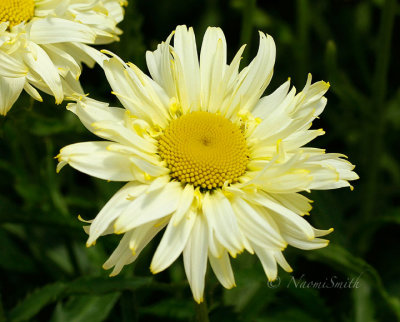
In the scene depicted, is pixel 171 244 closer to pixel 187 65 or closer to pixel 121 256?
pixel 121 256

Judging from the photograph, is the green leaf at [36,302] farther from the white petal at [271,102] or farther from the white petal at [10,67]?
the white petal at [271,102]

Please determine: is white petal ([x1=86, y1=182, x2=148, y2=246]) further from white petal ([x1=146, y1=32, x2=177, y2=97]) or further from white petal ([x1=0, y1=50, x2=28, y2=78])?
white petal ([x1=0, y1=50, x2=28, y2=78])

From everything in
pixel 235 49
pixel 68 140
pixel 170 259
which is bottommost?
pixel 68 140

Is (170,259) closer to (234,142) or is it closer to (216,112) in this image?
(234,142)

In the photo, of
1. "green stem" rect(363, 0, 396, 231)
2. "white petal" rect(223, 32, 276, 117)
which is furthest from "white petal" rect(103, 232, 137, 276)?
"green stem" rect(363, 0, 396, 231)

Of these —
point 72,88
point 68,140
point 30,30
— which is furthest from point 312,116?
point 68,140

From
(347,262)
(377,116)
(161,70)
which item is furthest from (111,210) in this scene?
(377,116)

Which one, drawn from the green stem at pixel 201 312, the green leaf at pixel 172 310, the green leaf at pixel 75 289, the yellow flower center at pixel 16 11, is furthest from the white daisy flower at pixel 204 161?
the green leaf at pixel 172 310

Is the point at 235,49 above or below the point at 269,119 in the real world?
below
